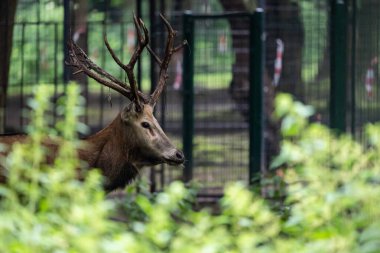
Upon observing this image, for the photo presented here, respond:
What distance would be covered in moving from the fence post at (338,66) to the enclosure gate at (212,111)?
33.7 inches

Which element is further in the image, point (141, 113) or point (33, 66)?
point (33, 66)

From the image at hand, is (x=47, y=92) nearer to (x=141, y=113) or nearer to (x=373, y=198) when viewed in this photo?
(x=373, y=198)

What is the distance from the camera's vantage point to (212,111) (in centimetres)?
1441

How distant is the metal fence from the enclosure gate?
1cm

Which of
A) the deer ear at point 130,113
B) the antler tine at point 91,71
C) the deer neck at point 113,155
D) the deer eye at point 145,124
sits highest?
the antler tine at point 91,71

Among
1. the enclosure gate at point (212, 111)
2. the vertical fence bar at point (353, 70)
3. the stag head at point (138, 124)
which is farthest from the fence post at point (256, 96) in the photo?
the stag head at point (138, 124)

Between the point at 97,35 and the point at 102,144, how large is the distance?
354 centimetres

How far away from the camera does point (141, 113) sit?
10.4 m

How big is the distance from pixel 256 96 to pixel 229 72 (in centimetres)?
149

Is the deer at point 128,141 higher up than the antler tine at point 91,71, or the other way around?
the antler tine at point 91,71

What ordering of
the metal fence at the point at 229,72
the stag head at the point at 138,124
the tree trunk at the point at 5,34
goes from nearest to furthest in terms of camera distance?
the stag head at the point at 138,124, the tree trunk at the point at 5,34, the metal fence at the point at 229,72

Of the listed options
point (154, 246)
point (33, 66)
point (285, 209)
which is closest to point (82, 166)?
point (285, 209)

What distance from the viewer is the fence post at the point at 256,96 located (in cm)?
1251

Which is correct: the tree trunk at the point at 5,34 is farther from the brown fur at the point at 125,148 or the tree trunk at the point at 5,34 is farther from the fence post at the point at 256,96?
the fence post at the point at 256,96
